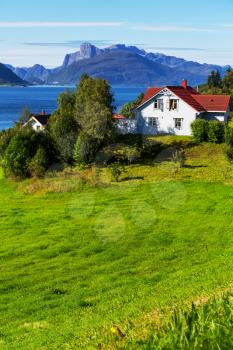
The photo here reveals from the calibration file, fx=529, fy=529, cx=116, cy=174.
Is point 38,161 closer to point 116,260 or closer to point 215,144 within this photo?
point 215,144

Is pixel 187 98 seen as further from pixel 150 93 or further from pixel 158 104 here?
pixel 150 93

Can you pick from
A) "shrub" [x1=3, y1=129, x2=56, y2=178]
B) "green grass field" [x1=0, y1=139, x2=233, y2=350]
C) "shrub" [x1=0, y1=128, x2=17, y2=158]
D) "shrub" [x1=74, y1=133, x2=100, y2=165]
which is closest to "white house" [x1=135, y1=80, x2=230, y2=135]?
"green grass field" [x1=0, y1=139, x2=233, y2=350]

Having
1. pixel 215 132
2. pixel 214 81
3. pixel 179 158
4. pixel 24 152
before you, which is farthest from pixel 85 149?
pixel 214 81

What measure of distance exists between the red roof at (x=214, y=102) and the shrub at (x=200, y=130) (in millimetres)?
6203

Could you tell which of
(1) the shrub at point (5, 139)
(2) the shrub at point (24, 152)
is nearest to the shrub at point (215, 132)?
(2) the shrub at point (24, 152)

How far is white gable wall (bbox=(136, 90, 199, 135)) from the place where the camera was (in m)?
65.7

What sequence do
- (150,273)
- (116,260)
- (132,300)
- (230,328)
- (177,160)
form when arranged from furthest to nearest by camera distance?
(177,160), (116,260), (150,273), (132,300), (230,328)

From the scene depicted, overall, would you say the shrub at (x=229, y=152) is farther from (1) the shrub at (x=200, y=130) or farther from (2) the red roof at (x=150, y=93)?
(2) the red roof at (x=150, y=93)

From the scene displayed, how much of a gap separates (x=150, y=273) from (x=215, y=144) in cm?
3653

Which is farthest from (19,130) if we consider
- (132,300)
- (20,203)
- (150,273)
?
(132,300)

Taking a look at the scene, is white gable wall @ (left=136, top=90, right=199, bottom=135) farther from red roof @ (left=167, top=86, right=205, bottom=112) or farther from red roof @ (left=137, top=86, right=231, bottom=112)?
red roof @ (left=137, top=86, right=231, bottom=112)

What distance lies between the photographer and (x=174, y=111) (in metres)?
66.6

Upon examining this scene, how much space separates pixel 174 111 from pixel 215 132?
26.6ft

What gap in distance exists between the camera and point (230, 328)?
8852mm
